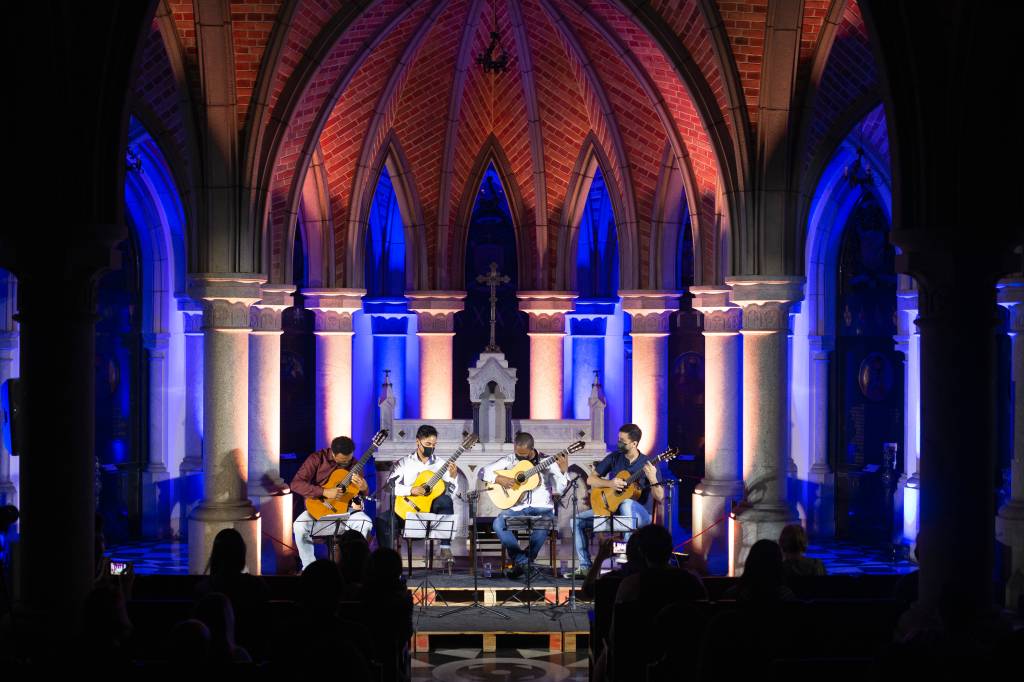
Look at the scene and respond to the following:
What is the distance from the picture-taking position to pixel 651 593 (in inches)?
270

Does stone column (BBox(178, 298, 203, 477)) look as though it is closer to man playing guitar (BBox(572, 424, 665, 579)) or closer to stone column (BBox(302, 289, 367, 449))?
stone column (BBox(302, 289, 367, 449))

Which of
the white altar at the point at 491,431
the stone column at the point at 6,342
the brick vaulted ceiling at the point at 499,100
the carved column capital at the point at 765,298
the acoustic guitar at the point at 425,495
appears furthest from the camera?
the stone column at the point at 6,342

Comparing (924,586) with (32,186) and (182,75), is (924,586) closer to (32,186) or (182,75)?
(32,186)

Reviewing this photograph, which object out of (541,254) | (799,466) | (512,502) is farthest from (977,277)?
(799,466)

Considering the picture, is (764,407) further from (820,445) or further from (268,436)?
(820,445)

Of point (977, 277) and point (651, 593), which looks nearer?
point (651, 593)

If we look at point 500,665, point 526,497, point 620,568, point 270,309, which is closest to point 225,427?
point 270,309

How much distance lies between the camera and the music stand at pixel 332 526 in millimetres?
12148

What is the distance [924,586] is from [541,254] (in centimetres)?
1052

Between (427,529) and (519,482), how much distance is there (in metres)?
1.39

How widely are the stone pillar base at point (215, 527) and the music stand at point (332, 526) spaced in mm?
551

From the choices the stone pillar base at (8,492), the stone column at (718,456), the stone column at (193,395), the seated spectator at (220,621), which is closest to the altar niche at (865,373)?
the stone column at (718,456)

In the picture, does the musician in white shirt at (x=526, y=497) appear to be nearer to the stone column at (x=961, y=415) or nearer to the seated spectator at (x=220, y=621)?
the stone column at (x=961, y=415)

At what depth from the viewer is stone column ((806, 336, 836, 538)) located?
18062mm
